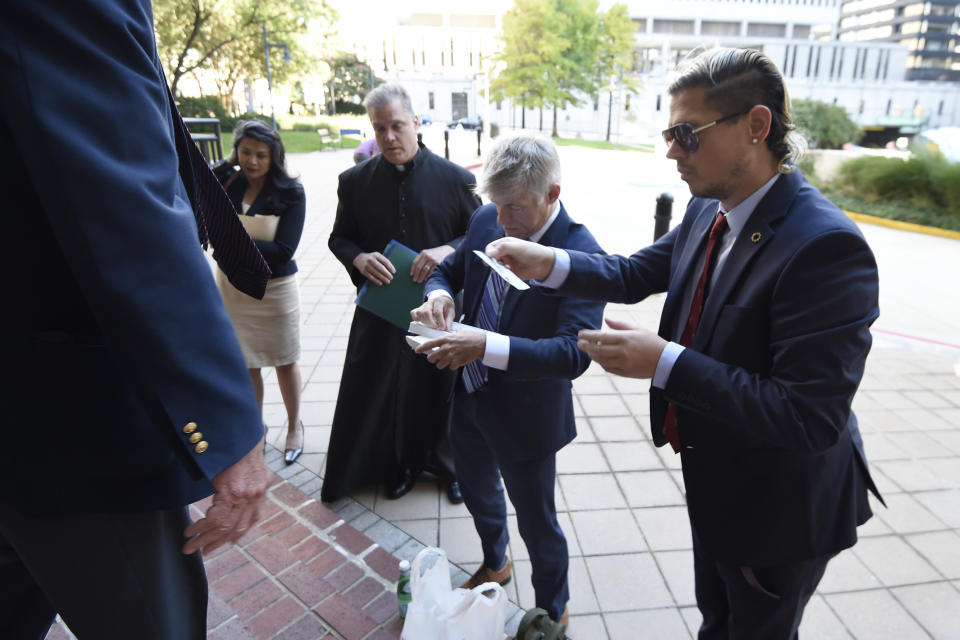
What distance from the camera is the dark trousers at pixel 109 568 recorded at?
1245 millimetres

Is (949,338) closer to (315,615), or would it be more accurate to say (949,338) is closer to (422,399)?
(422,399)

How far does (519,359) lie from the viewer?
203 cm

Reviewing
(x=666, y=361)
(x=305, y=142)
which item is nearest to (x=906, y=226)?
(x=666, y=361)

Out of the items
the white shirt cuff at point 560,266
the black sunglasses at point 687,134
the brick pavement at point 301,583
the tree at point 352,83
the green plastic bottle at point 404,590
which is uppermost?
the tree at point 352,83

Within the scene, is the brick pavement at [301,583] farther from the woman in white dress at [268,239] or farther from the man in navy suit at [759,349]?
the man in navy suit at [759,349]

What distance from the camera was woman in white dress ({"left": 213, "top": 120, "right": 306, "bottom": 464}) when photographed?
11.9 feet

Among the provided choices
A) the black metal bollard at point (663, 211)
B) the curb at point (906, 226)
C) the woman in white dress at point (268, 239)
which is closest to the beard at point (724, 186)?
the woman in white dress at point (268, 239)

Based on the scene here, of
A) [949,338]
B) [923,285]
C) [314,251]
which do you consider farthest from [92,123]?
[923,285]

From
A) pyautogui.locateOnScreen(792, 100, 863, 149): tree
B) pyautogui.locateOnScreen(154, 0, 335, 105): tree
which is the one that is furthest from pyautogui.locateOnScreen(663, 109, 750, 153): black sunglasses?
pyautogui.locateOnScreen(154, 0, 335, 105): tree

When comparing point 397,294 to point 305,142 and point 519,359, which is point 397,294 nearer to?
point 519,359

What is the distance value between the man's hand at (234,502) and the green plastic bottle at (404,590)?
133 centimetres

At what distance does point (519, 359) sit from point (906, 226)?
1390cm

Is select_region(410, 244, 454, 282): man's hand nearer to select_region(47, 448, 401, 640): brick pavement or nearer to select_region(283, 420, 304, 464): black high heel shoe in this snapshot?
select_region(47, 448, 401, 640): brick pavement

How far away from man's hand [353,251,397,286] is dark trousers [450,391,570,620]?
32.5 inches
